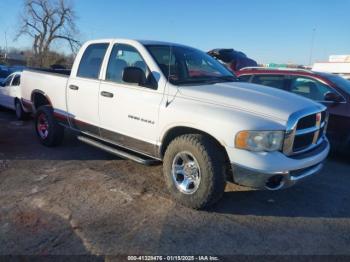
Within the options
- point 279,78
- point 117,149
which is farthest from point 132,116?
point 279,78

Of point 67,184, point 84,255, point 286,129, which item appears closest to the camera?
point 84,255

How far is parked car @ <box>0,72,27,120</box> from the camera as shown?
33.0ft

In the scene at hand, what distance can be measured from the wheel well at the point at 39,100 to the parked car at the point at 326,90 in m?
3.77

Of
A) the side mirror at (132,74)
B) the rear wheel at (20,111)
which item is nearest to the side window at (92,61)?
the side mirror at (132,74)

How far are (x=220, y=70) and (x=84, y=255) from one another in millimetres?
3354

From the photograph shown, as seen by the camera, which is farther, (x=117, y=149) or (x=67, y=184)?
(x=117, y=149)

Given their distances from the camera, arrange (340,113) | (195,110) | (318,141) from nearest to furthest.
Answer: (195,110) < (318,141) < (340,113)

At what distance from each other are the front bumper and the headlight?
0.06m

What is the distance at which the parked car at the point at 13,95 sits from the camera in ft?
33.0

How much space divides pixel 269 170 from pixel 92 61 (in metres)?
3.36

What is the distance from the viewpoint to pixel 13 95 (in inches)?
409

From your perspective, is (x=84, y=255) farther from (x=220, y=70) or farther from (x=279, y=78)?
(x=279, y=78)

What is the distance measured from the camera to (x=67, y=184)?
479cm

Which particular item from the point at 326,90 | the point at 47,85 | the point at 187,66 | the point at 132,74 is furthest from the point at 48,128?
the point at 326,90
